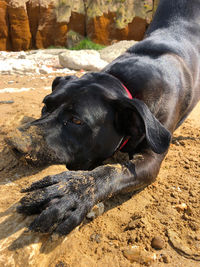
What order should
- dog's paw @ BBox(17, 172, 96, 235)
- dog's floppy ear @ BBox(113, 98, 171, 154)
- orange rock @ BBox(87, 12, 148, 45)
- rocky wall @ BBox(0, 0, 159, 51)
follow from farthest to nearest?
1. orange rock @ BBox(87, 12, 148, 45)
2. rocky wall @ BBox(0, 0, 159, 51)
3. dog's floppy ear @ BBox(113, 98, 171, 154)
4. dog's paw @ BBox(17, 172, 96, 235)

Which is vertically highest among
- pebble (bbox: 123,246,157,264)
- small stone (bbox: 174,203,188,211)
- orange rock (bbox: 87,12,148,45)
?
pebble (bbox: 123,246,157,264)

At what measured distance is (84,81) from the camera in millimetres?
2299

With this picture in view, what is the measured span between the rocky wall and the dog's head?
13689 millimetres

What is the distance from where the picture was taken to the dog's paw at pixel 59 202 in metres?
1.45

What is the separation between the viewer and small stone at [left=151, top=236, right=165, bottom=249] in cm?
168

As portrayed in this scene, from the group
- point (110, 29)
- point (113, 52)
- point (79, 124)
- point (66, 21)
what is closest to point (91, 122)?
point (79, 124)

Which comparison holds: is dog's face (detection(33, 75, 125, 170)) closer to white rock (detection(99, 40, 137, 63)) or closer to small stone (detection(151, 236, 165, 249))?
small stone (detection(151, 236, 165, 249))

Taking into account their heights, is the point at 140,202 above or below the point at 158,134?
below

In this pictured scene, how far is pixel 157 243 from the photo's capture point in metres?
1.69

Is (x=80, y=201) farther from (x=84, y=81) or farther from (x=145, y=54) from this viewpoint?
(x=145, y=54)

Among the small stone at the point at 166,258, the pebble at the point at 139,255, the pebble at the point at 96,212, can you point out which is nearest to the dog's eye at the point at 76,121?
the pebble at the point at 96,212

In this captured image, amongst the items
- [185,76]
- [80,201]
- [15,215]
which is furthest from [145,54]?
[15,215]

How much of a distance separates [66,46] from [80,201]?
14997 mm

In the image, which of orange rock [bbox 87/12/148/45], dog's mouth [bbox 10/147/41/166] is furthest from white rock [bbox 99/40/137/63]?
dog's mouth [bbox 10/147/41/166]
